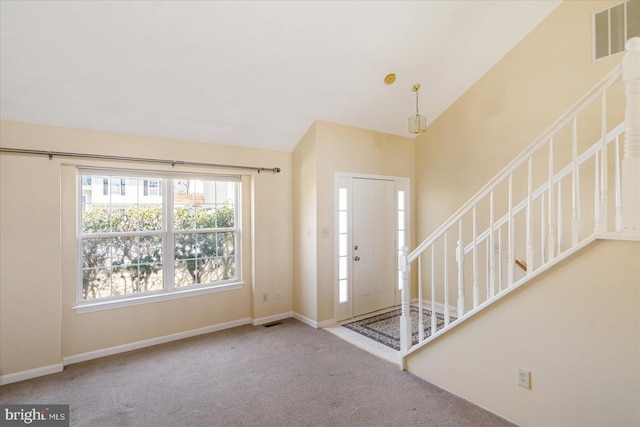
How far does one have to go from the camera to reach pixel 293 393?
2682 millimetres

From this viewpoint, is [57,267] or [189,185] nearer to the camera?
[57,267]

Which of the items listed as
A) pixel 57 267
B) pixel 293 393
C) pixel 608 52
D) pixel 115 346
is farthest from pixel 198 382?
pixel 608 52

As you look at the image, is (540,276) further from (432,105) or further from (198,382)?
(432,105)

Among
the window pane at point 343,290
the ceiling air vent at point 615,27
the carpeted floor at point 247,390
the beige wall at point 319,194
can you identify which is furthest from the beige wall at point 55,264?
the ceiling air vent at point 615,27

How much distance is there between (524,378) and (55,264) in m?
4.05

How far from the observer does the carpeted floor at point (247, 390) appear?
236cm

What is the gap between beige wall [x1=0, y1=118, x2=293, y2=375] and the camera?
292 centimetres

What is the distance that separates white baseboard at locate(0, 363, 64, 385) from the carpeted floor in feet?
0.20

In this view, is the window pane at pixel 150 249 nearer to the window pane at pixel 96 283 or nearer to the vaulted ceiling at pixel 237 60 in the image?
the window pane at pixel 96 283

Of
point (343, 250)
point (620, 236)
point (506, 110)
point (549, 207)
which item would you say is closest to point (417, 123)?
point (506, 110)

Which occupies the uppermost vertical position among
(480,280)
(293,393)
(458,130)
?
(458,130)

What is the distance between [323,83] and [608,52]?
286 centimetres

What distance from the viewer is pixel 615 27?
3172 mm

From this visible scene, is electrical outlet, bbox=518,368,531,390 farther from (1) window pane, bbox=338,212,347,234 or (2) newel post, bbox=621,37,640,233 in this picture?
(1) window pane, bbox=338,212,347,234
